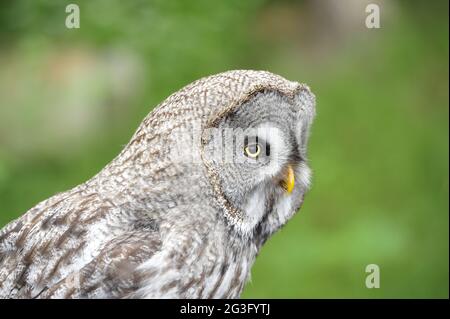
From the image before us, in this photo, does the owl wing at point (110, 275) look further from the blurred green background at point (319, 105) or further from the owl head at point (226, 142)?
the blurred green background at point (319, 105)

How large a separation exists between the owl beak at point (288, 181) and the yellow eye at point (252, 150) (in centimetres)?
18

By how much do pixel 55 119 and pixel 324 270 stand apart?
2.35 meters

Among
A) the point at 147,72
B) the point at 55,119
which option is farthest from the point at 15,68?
the point at 147,72

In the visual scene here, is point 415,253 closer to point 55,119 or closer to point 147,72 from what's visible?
point 147,72

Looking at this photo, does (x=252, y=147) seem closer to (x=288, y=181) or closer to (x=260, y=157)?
(x=260, y=157)

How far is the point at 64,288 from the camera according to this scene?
8.68 feet

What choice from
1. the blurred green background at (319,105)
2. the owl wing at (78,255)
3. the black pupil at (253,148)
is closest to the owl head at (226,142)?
the black pupil at (253,148)

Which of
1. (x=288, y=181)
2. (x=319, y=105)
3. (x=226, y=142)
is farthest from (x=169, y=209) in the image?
(x=319, y=105)

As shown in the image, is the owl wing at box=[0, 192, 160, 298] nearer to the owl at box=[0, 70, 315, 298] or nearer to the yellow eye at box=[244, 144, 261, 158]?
the owl at box=[0, 70, 315, 298]

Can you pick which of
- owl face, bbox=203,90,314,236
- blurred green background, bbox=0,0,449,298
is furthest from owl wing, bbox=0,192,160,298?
blurred green background, bbox=0,0,449,298

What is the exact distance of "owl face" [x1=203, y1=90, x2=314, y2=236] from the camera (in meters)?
2.75

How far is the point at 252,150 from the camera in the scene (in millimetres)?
2807

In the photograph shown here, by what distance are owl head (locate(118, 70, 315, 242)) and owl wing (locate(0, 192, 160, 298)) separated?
19 centimetres

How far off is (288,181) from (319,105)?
4.07 metres
